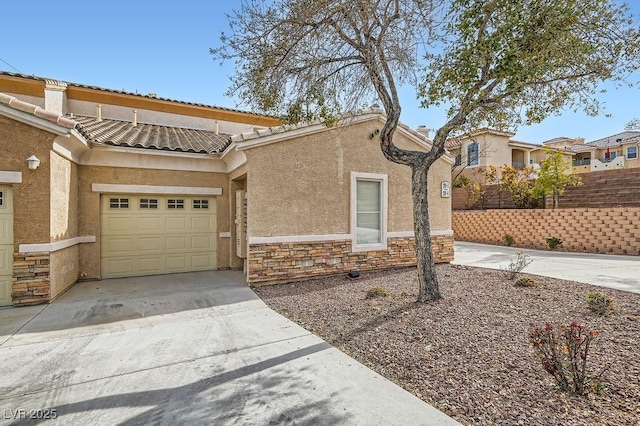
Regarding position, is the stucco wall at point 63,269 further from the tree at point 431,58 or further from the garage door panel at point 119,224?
the tree at point 431,58

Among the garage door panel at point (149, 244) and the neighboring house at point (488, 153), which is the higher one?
the neighboring house at point (488, 153)

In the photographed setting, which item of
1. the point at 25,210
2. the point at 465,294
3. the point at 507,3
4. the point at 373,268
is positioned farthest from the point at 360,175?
the point at 25,210

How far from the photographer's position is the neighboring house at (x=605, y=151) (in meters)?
28.3

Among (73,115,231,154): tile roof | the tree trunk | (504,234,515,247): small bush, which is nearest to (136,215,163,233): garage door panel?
(73,115,231,154): tile roof

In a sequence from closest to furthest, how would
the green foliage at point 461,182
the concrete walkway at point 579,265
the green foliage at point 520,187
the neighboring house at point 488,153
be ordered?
the concrete walkway at point 579,265 < the green foliage at point 520,187 < the green foliage at point 461,182 < the neighboring house at point 488,153

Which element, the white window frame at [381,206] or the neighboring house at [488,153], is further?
the neighboring house at [488,153]

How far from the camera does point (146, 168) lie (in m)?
9.52

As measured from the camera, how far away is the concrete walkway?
8.42 metres

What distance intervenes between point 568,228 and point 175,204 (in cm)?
1661

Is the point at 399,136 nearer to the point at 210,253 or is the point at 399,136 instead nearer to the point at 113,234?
the point at 210,253

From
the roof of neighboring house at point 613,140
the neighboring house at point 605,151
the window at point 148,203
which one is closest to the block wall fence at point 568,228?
the neighboring house at point 605,151

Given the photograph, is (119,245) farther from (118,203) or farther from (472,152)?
(472,152)

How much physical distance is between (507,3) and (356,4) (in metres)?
2.55

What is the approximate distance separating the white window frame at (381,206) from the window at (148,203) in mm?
6002
